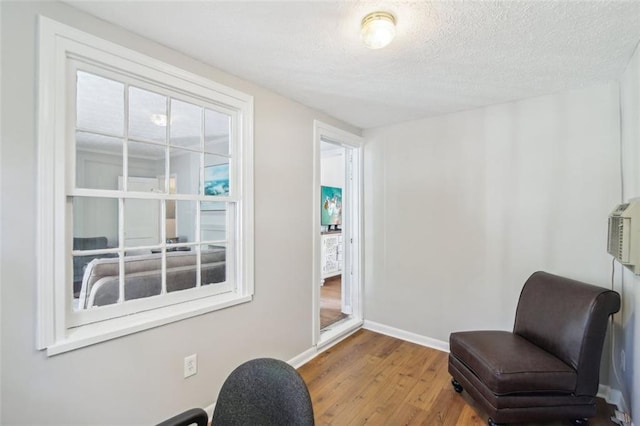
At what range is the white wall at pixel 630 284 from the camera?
175cm

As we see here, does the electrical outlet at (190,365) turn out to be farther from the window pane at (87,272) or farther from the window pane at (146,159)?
the window pane at (146,159)

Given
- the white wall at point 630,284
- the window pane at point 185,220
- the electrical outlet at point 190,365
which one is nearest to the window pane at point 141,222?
the window pane at point 185,220

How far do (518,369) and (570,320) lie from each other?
0.52m

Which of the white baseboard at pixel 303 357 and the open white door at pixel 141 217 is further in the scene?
the white baseboard at pixel 303 357

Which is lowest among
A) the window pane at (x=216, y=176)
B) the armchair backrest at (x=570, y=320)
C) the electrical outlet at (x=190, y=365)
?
the electrical outlet at (x=190, y=365)

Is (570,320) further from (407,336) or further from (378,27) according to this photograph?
(378,27)

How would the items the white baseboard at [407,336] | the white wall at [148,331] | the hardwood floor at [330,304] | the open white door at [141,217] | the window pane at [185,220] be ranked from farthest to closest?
the hardwood floor at [330,304] < the white baseboard at [407,336] < the window pane at [185,220] < the open white door at [141,217] < the white wall at [148,331]

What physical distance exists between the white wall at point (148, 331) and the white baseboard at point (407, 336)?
108cm

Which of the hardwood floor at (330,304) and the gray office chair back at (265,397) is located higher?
the gray office chair back at (265,397)

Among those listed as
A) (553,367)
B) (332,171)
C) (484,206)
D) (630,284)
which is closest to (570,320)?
(553,367)

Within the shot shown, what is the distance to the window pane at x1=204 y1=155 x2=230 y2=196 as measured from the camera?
2.11 metres

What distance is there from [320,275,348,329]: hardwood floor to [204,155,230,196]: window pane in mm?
2100

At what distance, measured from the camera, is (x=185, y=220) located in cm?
202

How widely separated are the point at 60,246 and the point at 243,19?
57.8 inches
